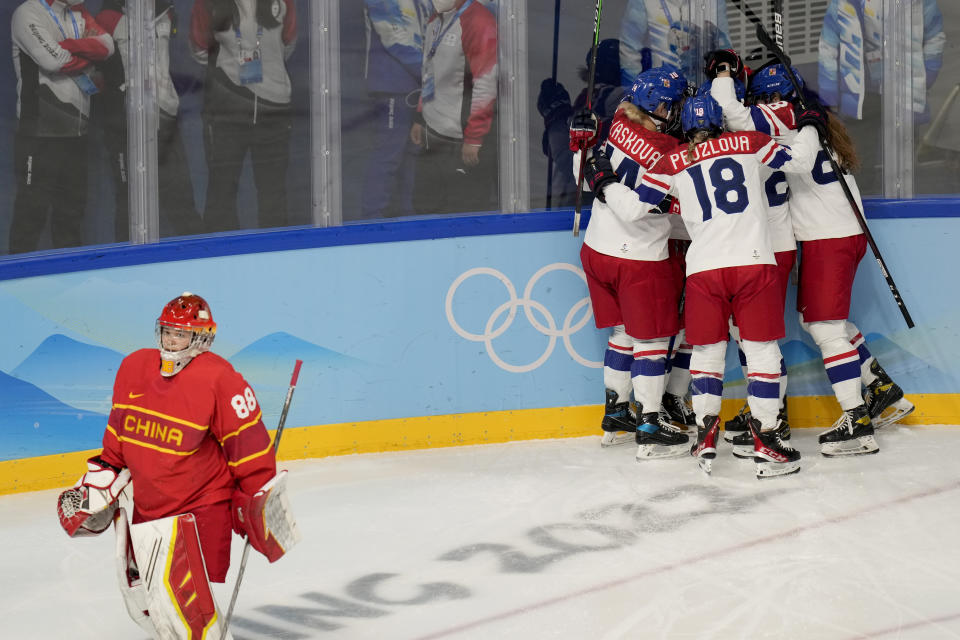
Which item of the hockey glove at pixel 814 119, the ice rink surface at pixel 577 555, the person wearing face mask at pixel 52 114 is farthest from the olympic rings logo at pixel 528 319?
the person wearing face mask at pixel 52 114

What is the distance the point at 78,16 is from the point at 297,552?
2.55m

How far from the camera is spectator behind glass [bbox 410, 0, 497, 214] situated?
5.17m

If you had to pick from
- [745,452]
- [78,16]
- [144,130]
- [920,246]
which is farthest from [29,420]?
[920,246]

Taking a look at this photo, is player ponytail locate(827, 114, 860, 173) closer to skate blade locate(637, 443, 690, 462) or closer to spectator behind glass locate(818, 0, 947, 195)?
spectator behind glass locate(818, 0, 947, 195)

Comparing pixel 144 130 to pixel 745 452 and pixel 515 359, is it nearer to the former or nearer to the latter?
pixel 515 359

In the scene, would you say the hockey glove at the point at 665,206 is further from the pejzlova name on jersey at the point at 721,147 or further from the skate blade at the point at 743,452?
the skate blade at the point at 743,452

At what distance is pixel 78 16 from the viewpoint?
15.9 feet

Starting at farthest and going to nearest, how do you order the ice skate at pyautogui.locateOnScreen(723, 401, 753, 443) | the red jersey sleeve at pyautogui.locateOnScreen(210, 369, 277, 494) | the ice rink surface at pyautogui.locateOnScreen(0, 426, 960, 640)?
the ice skate at pyautogui.locateOnScreen(723, 401, 753, 443), the ice rink surface at pyautogui.locateOnScreen(0, 426, 960, 640), the red jersey sleeve at pyautogui.locateOnScreen(210, 369, 277, 494)

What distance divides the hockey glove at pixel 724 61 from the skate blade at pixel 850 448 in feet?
5.27

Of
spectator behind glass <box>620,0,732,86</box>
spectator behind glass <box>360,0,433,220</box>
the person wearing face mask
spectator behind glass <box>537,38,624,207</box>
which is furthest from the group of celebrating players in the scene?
the person wearing face mask

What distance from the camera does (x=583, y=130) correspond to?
485 centimetres

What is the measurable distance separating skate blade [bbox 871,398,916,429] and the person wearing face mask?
3.54m

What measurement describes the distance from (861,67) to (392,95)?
7.05ft

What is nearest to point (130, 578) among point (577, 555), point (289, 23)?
point (577, 555)
